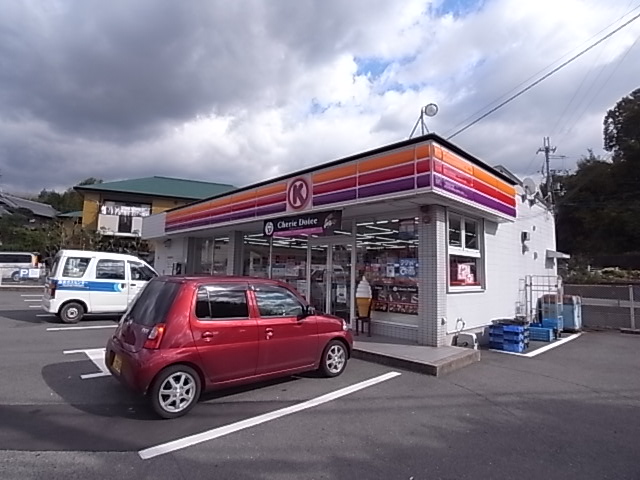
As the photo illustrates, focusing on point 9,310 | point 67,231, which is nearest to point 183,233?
point 9,310

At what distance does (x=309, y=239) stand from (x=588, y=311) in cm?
953

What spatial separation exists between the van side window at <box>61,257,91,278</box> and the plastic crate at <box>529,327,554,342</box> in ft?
39.5

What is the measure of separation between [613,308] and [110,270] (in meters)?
15.3

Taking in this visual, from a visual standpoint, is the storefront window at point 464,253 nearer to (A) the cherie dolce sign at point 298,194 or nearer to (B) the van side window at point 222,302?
(A) the cherie dolce sign at point 298,194

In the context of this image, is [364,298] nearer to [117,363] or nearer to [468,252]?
[468,252]

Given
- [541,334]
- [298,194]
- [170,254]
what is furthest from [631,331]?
[170,254]

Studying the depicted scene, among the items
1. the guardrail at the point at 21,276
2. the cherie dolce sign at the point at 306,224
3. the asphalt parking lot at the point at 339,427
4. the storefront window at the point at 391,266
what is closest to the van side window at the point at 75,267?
the asphalt parking lot at the point at 339,427

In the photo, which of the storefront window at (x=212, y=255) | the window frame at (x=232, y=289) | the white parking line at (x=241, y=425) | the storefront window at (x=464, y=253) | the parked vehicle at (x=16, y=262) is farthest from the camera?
the parked vehicle at (x=16, y=262)

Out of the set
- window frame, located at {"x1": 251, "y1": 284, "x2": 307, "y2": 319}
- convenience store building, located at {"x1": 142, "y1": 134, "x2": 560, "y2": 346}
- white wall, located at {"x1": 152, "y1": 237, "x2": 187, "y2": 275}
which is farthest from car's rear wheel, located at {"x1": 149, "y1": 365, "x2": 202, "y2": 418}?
white wall, located at {"x1": 152, "y1": 237, "x2": 187, "y2": 275}

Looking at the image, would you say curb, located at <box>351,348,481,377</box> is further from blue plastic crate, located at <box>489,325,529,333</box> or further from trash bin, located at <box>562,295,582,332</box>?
trash bin, located at <box>562,295,582,332</box>

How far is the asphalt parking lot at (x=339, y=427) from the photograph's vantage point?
11.8 feet

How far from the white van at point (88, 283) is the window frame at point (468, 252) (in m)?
7.84

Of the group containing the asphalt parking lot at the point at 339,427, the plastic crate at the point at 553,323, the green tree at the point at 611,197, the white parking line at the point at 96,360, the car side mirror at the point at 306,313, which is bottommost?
the asphalt parking lot at the point at 339,427

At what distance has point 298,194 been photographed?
10.3 m
